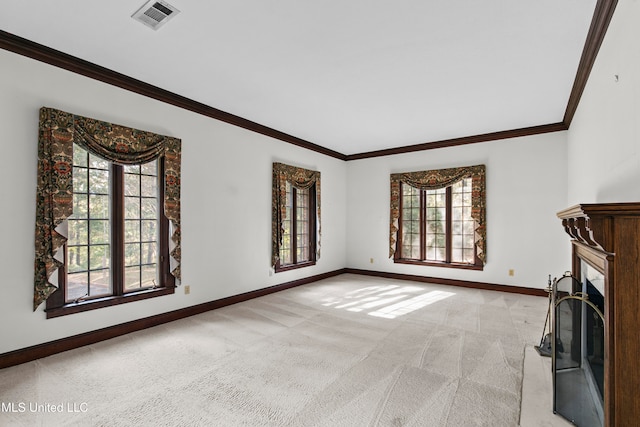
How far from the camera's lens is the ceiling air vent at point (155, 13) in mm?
2273

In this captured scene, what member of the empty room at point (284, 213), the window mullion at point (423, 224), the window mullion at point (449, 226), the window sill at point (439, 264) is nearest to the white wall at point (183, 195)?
the empty room at point (284, 213)

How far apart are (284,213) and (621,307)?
4530mm

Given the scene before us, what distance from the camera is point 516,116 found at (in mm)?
4656

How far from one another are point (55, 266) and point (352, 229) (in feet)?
17.6

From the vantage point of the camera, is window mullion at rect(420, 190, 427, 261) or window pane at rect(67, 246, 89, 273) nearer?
window pane at rect(67, 246, 89, 273)

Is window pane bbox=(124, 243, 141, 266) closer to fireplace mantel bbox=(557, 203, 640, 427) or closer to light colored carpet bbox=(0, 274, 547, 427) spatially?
light colored carpet bbox=(0, 274, 547, 427)

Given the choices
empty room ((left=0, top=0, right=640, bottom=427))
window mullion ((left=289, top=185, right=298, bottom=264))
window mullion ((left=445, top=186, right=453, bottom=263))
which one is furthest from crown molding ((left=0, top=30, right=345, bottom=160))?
window mullion ((left=445, top=186, right=453, bottom=263))

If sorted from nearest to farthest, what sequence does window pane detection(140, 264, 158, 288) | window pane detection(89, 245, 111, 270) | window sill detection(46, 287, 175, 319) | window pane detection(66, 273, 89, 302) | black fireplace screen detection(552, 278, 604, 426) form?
black fireplace screen detection(552, 278, 604, 426) → window sill detection(46, 287, 175, 319) → window pane detection(66, 273, 89, 302) → window pane detection(89, 245, 111, 270) → window pane detection(140, 264, 158, 288)

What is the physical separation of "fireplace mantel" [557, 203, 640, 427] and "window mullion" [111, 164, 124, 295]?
394 centimetres

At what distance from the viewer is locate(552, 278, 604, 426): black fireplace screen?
6.04ft

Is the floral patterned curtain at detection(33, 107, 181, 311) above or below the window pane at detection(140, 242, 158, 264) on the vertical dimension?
above

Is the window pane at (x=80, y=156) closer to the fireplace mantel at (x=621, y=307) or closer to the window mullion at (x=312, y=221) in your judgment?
the window mullion at (x=312, y=221)

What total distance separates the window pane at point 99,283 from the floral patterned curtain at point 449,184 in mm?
4853

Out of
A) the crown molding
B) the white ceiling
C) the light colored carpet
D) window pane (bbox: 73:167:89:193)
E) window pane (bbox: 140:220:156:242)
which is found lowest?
the light colored carpet
